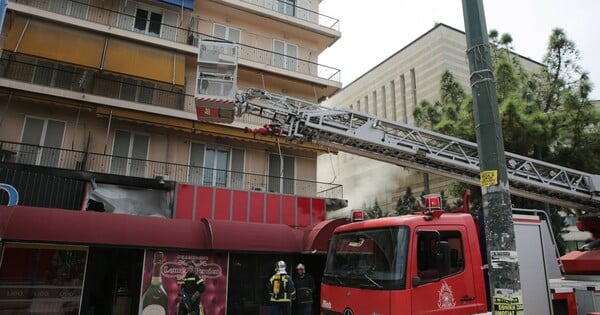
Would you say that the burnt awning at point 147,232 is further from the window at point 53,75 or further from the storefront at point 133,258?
the window at point 53,75

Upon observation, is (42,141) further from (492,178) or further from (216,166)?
(492,178)

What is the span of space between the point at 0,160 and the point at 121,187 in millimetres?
3828

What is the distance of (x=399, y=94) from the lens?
31391 mm

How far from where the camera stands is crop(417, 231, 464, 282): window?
5.80 metres

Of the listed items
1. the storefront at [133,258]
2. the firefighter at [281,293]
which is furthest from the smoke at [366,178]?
the firefighter at [281,293]

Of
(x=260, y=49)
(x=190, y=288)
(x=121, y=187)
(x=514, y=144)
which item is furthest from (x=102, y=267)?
(x=514, y=144)

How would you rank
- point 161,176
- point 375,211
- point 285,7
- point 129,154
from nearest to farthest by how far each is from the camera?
point 161,176
point 129,154
point 285,7
point 375,211

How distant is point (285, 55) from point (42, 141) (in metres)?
10.7

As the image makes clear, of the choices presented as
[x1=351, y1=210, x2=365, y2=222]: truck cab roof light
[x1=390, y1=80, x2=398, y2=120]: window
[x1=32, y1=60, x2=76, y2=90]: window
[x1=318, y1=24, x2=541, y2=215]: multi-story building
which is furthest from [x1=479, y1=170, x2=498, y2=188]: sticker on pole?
[x1=390, y1=80, x2=398, y2=120]: window

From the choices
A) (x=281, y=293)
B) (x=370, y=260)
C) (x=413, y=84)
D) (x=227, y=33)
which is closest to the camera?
(x=370, y=260)

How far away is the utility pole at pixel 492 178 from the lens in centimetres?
419

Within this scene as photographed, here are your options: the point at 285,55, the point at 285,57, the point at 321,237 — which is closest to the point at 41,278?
the point at 321,237

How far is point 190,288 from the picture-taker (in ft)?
33.7

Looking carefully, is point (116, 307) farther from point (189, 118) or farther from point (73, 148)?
point (189, 118)
